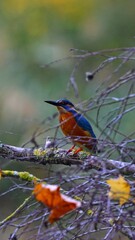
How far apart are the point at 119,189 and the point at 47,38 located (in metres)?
6.23

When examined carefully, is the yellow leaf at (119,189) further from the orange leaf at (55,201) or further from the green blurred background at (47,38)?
the green blurred background at (47,38)

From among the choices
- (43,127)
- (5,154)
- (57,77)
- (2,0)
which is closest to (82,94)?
(57,77)

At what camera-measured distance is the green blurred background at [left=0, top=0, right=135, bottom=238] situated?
7.61 meters

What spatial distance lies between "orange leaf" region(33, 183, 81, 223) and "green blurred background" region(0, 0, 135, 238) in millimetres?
5115

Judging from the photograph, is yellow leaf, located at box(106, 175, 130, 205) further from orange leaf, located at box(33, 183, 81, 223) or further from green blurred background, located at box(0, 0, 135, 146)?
green blurred background, located at box(0, 0, 135, 146)

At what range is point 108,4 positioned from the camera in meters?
8.92

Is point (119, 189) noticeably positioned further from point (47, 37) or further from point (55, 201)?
point (47, 37)

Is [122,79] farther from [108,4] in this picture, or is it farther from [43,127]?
[108,4]

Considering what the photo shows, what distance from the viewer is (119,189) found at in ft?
7.37

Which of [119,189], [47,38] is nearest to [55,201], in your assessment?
[119,189]

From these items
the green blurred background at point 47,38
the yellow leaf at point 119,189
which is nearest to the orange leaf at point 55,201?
the yellow leaf at point 119,189

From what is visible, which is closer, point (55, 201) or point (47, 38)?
point (55, 201)

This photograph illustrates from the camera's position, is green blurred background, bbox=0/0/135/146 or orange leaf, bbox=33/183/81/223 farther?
green blurred background, bbox=0/0/135/146

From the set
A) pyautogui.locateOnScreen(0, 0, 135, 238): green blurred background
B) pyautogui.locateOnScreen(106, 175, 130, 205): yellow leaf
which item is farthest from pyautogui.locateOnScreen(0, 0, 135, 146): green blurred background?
pyautogui.locateOnScreen(106, 175, 130, 205): yellow leaf
